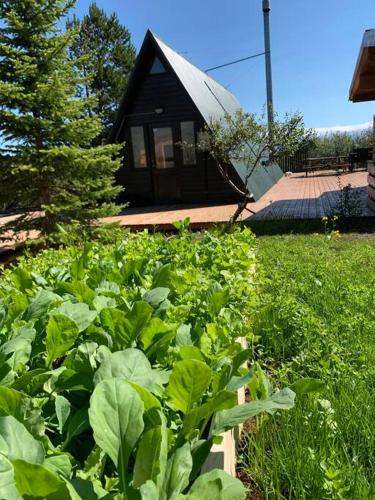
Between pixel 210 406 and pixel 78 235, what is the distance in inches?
270

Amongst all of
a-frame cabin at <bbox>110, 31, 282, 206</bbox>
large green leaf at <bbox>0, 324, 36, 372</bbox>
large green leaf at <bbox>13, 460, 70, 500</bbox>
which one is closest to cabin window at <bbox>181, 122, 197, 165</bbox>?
a-frame cabin at <bbox>110, 31, 282, 206</bbox>

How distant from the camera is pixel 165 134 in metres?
13.8

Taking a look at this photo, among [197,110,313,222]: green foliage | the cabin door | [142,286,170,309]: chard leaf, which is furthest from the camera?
the cabin door

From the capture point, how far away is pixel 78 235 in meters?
7.32

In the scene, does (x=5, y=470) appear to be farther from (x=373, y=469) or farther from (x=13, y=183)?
(x=13, y=183)

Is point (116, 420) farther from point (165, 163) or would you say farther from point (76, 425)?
point (165, 163)

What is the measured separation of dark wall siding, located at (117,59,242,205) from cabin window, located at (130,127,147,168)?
0.16 metres

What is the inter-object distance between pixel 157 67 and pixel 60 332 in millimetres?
13703

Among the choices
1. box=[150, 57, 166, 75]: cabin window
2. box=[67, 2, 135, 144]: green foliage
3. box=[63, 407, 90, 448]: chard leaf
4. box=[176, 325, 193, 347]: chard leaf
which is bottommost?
box=[63, 407, 90, 448]: chard leaf

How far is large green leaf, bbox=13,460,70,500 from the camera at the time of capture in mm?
548

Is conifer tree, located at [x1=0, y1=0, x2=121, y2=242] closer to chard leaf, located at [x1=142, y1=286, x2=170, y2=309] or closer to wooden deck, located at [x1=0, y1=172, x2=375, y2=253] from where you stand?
wooden deck, located at [x1=0, y1=172, x2=375, y2=253]

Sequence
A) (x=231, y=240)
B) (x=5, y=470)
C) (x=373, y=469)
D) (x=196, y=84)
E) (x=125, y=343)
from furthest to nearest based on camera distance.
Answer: (x=196, y=84) → (x=231, y=240) → (x=373, y=469) → (x=125, y=343) → (x=5, y=470)

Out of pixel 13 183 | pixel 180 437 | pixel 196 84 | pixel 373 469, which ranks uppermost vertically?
pixel 196 84

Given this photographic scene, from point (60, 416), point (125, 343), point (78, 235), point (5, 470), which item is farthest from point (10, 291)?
point (78, 235)
